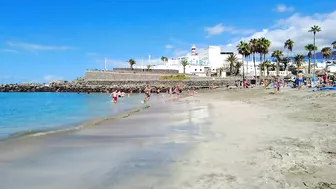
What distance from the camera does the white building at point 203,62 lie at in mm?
116375

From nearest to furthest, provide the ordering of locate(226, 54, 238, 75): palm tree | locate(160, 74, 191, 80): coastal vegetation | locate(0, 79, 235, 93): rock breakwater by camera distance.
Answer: locate(0, 79, 235, 93): rock breakwater
locate(160, 74, 191, 80): coastal vegetation
locate(226, 54, 238, 75): palm tree

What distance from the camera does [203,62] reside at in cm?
12250

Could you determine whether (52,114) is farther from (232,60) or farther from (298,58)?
(298,58)

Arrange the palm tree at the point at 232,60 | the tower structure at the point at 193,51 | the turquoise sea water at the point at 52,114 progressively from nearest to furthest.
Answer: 1. the turquoise sea water at the point at 52,114
2. the palm tree at the point at 232,60
3. the tower structure at the point at 193,51

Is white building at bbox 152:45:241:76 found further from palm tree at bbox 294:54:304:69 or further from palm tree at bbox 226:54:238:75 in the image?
palm tree at bbox 294:54:304:69

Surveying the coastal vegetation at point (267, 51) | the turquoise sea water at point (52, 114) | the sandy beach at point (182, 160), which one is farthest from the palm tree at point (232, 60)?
the sandy beach at point (182, 160)

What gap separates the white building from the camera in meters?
116

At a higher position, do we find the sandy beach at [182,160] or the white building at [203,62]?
the white building at [203,62]

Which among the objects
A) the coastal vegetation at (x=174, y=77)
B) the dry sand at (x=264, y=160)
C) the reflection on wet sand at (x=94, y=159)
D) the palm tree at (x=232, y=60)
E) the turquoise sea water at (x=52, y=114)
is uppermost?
the palm tree at (x=232, y=60)

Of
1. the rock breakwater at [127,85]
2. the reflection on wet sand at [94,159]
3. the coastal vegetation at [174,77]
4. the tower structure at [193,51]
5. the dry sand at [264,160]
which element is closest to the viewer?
the dry sand at [264,160]

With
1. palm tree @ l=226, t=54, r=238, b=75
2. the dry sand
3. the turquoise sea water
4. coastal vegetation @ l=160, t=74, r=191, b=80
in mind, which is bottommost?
the turquoise sea water

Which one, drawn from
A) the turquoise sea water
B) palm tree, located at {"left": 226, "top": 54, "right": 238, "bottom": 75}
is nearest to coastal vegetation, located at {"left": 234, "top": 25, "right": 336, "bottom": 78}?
palm tree, located at {"left": 226, "top": 54, "right": 238, "bottom": 75}

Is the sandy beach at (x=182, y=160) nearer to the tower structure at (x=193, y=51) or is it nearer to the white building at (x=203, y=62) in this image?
the white building at (x=203, y=62)

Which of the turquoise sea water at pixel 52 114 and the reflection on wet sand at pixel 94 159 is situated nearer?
the reflection on wet sand at pixel 94 159
